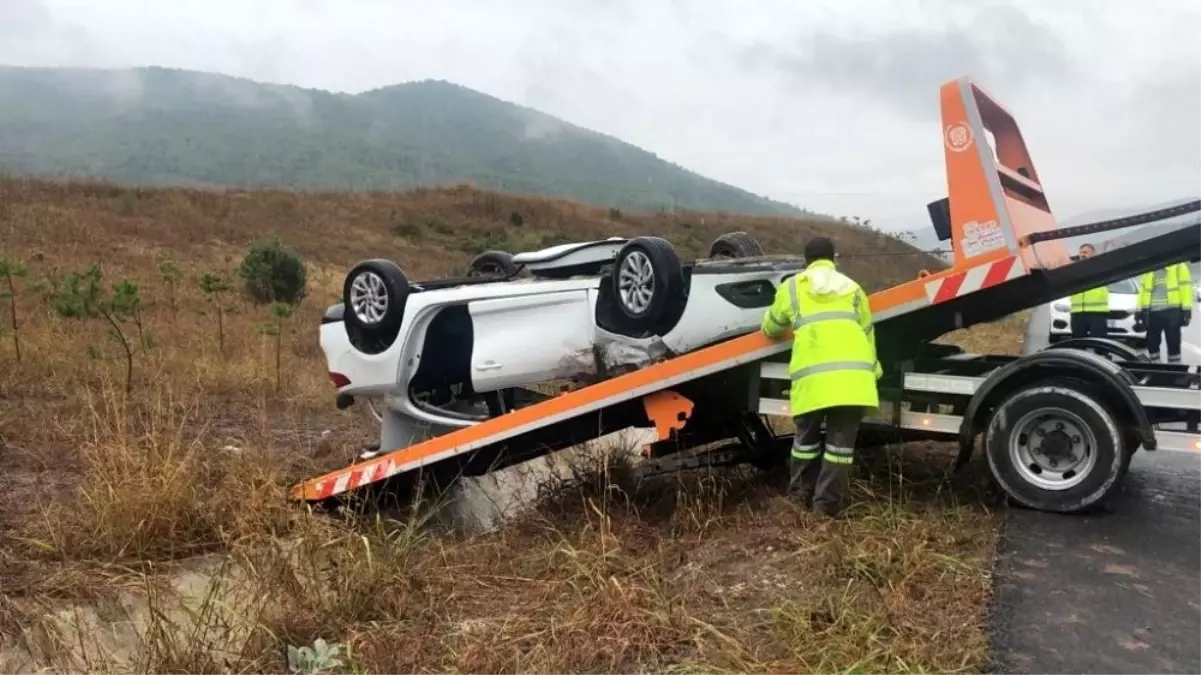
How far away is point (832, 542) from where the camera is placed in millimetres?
3668

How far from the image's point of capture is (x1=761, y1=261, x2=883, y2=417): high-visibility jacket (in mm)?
4172

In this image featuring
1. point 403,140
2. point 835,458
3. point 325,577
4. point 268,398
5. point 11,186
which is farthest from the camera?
point 403,140

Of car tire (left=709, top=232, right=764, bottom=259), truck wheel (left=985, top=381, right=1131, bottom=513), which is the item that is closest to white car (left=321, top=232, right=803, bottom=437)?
car tire (left=709, top=232, right=764, bottom=259)

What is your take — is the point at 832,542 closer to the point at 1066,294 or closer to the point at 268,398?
the point at 1066,294

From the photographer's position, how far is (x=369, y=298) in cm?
556

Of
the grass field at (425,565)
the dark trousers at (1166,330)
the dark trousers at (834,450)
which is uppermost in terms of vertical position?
the dark trousers at (1166,330)

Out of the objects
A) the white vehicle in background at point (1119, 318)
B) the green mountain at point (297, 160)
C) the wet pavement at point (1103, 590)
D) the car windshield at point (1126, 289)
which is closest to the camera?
the wet pavement at point (1103, 590)

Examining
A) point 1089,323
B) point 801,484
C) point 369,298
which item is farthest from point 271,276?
point 801,484

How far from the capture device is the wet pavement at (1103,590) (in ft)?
9.03

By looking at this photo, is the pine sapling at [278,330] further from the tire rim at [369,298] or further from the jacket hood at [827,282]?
the jacket hood at [827,282]

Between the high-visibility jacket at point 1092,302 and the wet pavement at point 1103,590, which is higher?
the high-visibility jacket at point 1092,302

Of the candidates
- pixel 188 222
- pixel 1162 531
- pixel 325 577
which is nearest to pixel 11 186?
pixel 188 222

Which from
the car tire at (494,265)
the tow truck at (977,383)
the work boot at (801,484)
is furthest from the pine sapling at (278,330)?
the work boot at (801,484)

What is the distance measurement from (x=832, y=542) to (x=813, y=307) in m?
1.11
